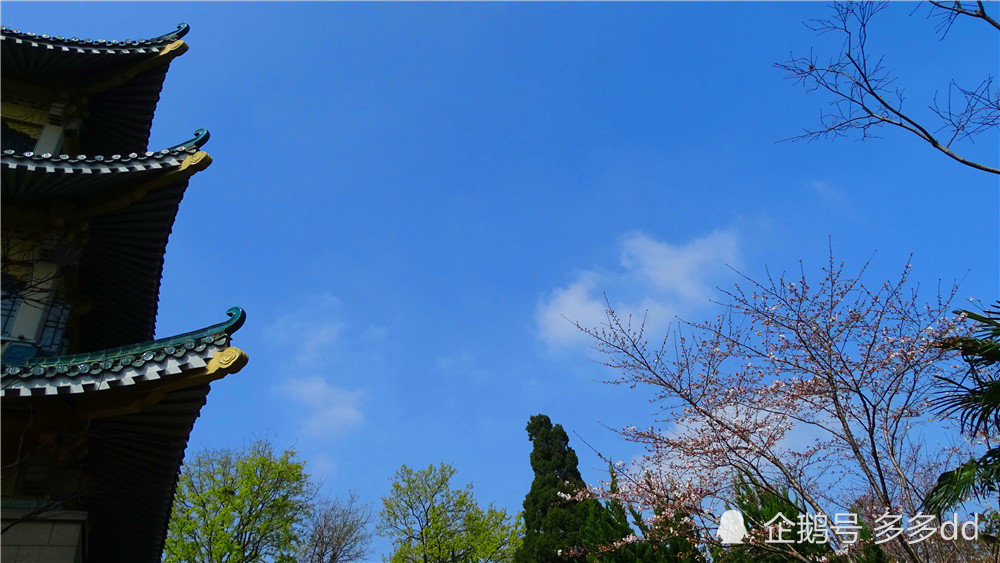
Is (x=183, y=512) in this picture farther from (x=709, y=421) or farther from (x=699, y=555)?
(x=709, y=421)

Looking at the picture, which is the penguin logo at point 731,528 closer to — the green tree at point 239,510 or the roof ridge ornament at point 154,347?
the roof ridge ornament at point 154,347

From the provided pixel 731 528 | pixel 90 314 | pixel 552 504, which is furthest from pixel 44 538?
pixel 552 504

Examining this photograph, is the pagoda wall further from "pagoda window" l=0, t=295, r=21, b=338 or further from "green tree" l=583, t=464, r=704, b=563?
"green tree" l=583, t=464, r=704, b=563

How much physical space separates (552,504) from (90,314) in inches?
754

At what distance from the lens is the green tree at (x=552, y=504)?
23062 millimetres

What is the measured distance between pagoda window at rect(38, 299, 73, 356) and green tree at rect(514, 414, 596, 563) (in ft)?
55.3

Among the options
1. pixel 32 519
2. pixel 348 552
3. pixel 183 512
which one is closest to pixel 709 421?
pixel 32 519

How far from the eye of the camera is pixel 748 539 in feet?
25.8

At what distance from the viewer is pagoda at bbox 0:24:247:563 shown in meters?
5.95

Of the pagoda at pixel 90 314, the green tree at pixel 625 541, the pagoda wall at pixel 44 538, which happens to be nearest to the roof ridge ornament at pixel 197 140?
the pagoda at pixel 90 314

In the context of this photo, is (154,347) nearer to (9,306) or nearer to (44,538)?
(44,538)

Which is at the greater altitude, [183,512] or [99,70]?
[99,70]

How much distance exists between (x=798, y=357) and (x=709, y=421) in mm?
1515

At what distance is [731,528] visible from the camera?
9.27m
